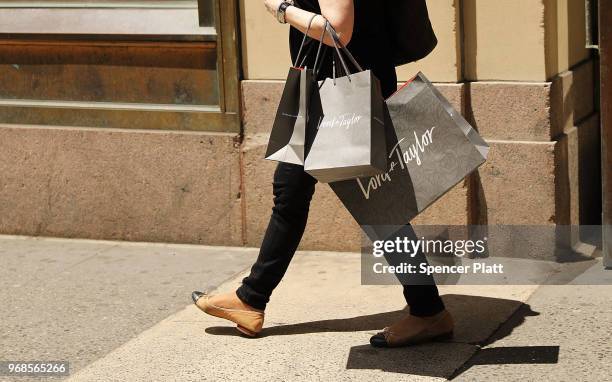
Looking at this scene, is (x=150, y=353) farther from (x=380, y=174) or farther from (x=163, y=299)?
(x=380, y=174)

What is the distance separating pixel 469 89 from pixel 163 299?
1.74 metres

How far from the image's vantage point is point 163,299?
5.55m

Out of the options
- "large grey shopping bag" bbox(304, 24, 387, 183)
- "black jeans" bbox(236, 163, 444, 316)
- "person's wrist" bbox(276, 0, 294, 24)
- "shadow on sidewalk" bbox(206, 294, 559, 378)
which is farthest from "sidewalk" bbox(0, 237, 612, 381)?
"person's wrist" bbox(276, 0, 294, 24)

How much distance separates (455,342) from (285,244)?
767mm

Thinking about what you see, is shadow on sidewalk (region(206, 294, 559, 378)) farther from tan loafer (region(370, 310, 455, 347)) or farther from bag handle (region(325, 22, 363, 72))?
bag handle (region(325, 22, 363, 72))

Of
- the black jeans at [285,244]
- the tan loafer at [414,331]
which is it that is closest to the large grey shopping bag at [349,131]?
the black jeans at [285,244]

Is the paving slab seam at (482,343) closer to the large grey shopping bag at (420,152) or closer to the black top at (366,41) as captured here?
the large grey shopping bag at (420,152)

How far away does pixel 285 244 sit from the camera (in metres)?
4.75

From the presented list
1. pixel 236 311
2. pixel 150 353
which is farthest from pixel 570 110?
pixel 150 353

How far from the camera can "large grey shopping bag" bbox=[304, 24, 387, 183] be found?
13.4 ft

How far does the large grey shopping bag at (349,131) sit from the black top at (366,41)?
0.64 feet

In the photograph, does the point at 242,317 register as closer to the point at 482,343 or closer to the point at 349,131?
the point at 482,343

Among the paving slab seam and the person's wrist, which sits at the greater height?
the person's wrist

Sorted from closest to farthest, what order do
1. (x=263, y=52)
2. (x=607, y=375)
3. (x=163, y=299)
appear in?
(x=607, y=375) → (x=163, y=299) → (x=263, y=52)
